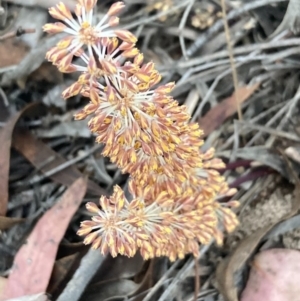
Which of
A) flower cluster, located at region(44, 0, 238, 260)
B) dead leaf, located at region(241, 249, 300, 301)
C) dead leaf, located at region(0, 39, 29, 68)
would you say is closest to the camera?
flower cluster, located at region(44, 0, 238, 260)

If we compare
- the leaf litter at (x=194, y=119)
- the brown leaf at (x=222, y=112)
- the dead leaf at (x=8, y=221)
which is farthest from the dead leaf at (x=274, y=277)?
the dead leaf at (x=8, y=221)

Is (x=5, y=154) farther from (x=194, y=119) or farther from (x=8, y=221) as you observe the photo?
(x=194, y=119)

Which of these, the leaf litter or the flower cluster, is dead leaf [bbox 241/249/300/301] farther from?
the flower cluster

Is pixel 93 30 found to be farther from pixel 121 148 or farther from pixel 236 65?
pixel 236 65

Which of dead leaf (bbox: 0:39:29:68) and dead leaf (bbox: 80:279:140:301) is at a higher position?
dead leaf (bbox: 0:39:29:68)

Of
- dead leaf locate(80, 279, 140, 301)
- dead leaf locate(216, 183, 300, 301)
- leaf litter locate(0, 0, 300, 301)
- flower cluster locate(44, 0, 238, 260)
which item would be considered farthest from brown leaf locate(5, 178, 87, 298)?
dead leaf locate(216, 183, 300, 301)

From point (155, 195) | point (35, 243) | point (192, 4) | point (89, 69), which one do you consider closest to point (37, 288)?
point (35, 243)

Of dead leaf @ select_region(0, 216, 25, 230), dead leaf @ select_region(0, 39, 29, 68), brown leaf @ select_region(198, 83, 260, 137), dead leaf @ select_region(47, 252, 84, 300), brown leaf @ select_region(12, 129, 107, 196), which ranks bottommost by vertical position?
dead leaf @ select_region(47, 252, 84, 300)
